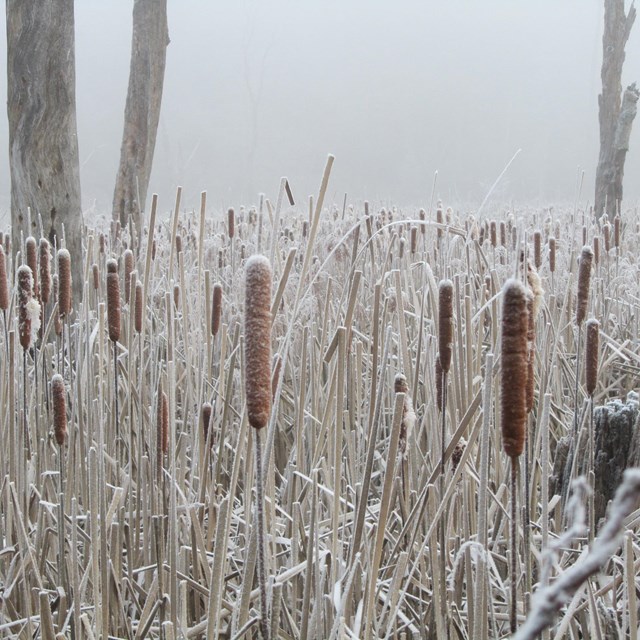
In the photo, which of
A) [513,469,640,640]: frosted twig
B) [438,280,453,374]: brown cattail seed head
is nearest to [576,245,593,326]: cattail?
[438,280,453,374]: brown cattail seed head

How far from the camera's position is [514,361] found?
456 millimetres

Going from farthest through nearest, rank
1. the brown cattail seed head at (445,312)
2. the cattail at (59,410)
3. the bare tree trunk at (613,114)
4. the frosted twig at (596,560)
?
the bare tree trunk at (613,114)
the cattail at (59,410)
the brown cattail seed head at (445,312)
the frosted twig at (596,560)

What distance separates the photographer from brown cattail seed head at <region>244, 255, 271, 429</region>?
475 millimetres

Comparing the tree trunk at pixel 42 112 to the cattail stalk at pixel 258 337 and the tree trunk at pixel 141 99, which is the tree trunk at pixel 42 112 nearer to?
the tree trunk at pixel 141 99

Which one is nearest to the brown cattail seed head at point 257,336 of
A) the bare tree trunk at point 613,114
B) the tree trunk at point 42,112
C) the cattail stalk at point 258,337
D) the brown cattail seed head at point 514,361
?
the cattail stalk at point 258,337

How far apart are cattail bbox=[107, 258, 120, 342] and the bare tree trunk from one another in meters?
5.67

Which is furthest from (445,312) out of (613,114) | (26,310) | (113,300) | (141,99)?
(613,114)

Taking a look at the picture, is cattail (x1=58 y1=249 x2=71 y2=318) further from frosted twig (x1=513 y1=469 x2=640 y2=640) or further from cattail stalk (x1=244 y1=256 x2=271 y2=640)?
frosted twig (x1=513 y1=469 x2=640 y2=640)

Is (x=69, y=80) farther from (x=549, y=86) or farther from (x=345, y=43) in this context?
(x=345, y=43)

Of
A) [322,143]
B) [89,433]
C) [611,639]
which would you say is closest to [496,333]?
[611,639]

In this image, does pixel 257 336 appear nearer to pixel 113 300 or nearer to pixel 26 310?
pixel 113 300

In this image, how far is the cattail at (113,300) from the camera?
88cm

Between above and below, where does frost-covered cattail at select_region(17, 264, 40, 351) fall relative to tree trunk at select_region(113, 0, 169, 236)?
below

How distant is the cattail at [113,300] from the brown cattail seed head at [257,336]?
0.43 m
